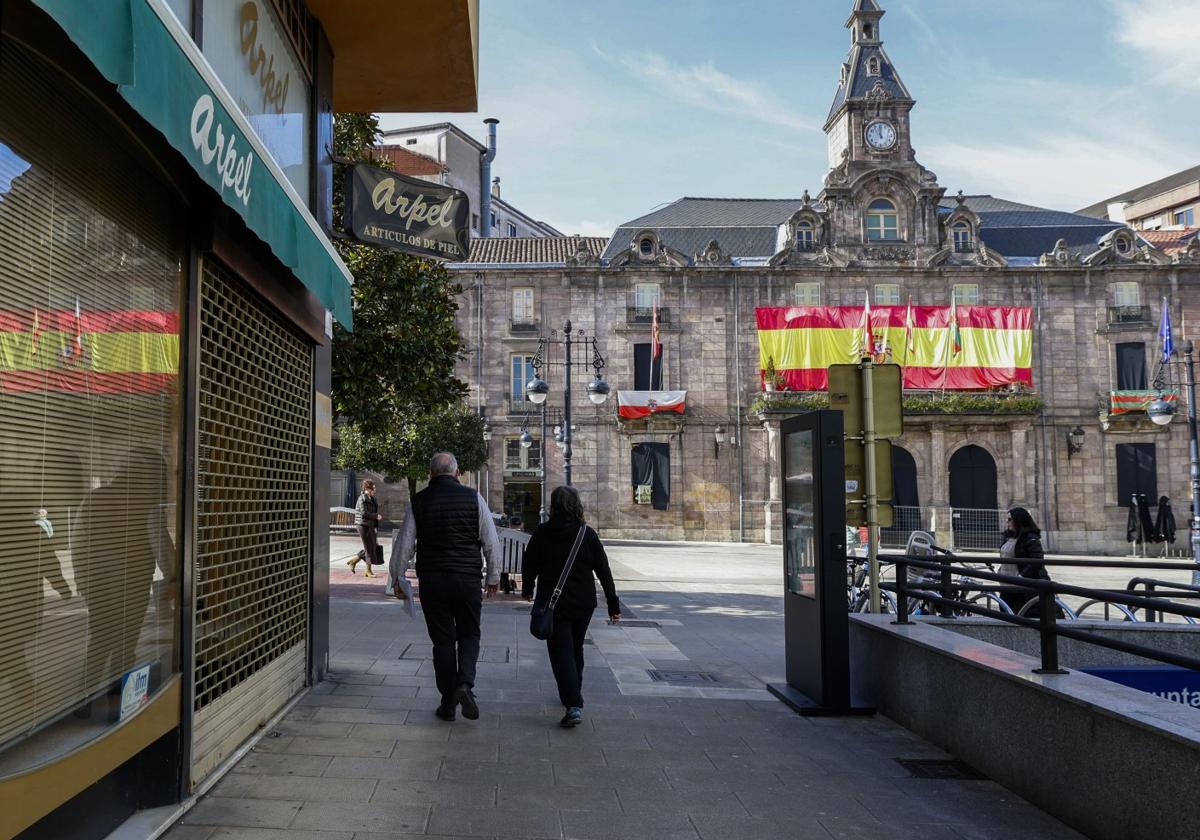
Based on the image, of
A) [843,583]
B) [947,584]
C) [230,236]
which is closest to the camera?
[230,236]

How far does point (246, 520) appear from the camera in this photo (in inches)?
227

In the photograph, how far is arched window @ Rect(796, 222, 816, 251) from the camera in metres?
40.1

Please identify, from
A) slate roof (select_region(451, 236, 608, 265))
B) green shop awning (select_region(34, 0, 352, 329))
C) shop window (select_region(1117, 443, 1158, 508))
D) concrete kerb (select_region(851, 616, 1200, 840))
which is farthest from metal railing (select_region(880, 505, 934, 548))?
green shop awning (select_region(34, 0, 352, 329))

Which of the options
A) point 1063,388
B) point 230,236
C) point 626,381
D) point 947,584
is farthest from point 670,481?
point 230,236

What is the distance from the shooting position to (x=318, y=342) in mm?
7578

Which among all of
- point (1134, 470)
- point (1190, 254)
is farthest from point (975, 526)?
point (1190, 254)

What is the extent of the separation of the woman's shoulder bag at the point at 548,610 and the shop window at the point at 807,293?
112 feet

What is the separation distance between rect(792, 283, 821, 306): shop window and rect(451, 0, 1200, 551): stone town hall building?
0.29 feet

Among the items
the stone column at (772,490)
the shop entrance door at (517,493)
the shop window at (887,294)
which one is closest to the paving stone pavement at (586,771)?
the stone column at (772,490)

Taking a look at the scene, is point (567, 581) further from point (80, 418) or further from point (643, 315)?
point (643, 315)

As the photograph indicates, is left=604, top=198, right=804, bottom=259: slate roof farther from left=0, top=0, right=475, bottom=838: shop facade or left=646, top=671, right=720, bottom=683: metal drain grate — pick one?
left=0, top=0, right=475, bottom=838: shop facade

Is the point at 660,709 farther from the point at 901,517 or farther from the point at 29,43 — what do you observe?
the point at 901,517

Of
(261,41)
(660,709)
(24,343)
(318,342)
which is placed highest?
(261,41)

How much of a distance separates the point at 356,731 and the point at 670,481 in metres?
33.1
